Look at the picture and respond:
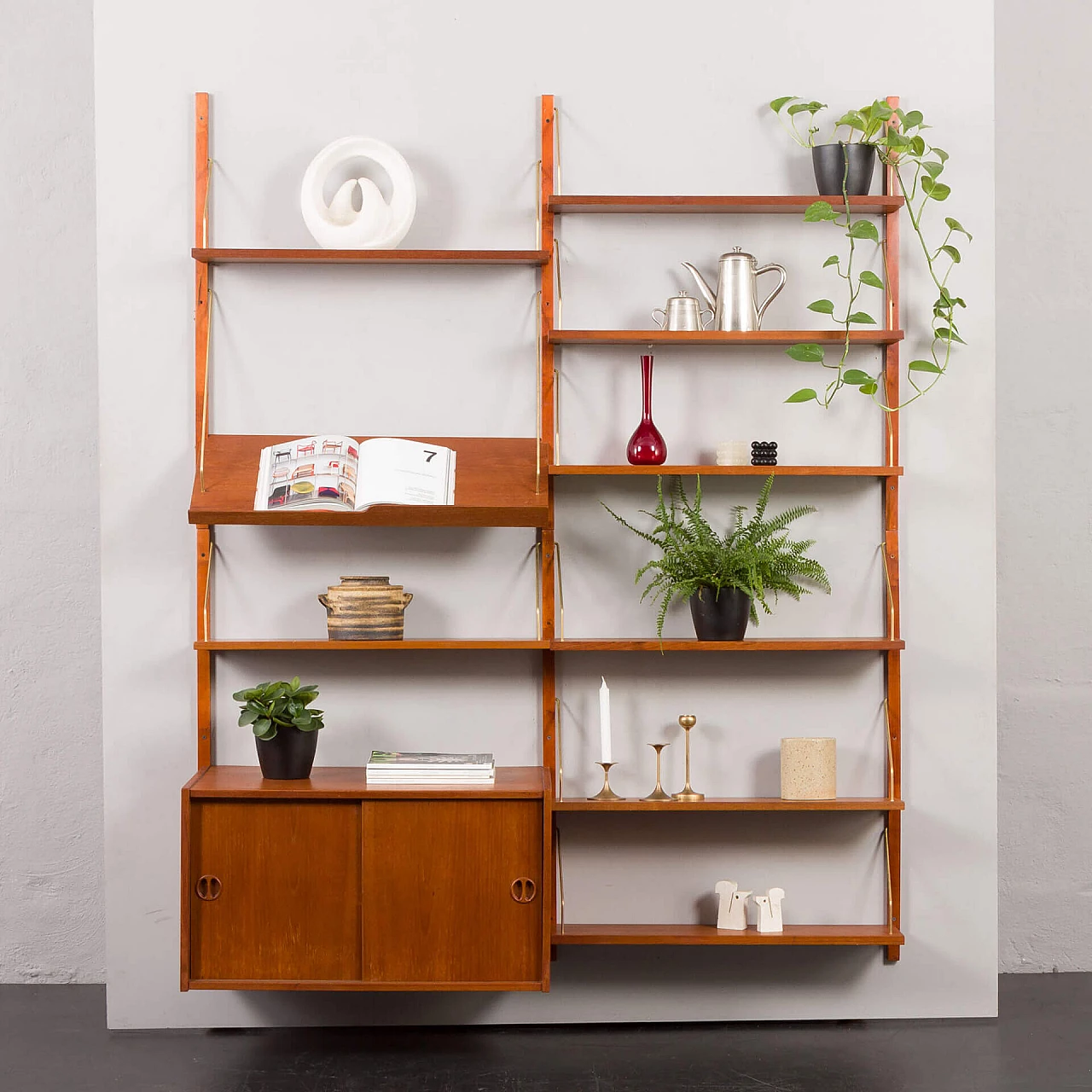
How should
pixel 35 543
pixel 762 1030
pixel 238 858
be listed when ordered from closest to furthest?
pixel 238 858 < pixel 762 1030 < pixel 35 543

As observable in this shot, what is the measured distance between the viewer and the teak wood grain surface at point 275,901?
8.89ft

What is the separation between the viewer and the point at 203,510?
110 inches

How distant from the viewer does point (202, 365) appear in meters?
3.02

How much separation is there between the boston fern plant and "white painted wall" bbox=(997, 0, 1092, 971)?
216 centimetres

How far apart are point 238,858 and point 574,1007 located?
1032mm

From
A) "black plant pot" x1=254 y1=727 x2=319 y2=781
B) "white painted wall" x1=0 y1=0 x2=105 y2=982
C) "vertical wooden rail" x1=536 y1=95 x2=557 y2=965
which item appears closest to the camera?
"black plant pot" x1=254 y1=727 x2=319 y2=781

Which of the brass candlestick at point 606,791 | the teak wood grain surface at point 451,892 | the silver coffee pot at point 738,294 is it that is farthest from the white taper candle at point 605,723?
the silver coffee pot at point 738,294

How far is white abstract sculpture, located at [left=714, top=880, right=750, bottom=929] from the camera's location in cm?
299

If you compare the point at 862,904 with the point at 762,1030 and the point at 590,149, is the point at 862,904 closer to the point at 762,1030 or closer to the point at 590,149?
the point at 762,1030

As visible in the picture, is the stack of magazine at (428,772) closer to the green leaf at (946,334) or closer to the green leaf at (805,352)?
the green leaf at (805,352)

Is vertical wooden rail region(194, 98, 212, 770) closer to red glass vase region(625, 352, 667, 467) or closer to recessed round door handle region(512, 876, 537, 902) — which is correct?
recessed round door handle region(512, 876, 537, 902)

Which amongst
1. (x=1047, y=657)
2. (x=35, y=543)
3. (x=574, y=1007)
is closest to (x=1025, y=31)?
(x=1047, y=657)

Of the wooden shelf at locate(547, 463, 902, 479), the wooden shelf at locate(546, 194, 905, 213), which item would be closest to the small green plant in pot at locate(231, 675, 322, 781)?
the wooden shelf at locate(547, 463, 902, 479)

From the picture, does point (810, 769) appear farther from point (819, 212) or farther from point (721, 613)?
point (819, 212)
